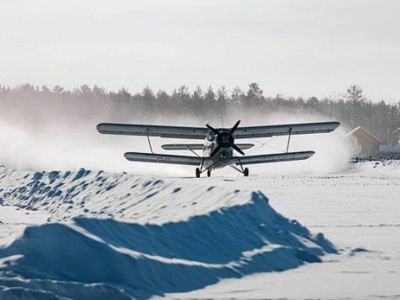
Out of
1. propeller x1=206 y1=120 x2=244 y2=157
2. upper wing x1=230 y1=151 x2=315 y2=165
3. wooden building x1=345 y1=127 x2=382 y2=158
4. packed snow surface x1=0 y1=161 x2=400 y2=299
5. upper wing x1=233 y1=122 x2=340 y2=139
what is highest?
upper wing x1=233 y1=122 x2=340 y2=139

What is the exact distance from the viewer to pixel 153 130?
4147 cm

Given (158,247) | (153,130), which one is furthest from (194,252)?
(153,130)

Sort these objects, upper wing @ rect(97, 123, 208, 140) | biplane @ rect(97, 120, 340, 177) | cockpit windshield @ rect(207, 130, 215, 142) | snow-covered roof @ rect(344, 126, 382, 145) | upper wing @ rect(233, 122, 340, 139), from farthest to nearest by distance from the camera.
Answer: snow-covered roof @ rect(344, 126, 382, 145) < upper wing @ rect(233, 122, 340, 139) < cockpit windshield @ rect(207, 130, 215, 142) < upper wing @ rect(97, 123, 208, 140) < biplane @ rect(97, 120, 340, 177)

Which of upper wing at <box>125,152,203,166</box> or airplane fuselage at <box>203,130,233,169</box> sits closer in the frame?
airplane fuselage at <box>203,130,233,169</box>

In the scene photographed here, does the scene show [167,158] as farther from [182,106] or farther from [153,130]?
[182,106]

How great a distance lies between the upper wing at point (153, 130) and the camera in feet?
133

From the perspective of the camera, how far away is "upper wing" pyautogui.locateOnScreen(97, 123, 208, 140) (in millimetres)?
40469

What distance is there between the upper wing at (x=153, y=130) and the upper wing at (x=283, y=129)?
212 centimetres

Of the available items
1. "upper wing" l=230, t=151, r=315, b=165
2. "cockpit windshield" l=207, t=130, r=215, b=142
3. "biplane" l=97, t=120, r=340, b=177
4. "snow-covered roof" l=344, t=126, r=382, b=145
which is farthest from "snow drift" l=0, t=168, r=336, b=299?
"snow-covered roof" l=344, t=126, r=382, b=145

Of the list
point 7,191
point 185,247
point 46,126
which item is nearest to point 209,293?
point 185,247

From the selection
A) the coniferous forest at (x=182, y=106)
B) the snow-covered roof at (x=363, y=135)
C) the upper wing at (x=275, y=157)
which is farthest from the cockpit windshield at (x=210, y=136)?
the coniferous forest at (x=182, y=106)

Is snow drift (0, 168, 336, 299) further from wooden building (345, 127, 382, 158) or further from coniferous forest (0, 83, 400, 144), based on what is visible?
coniferous forest (0, 83, 400, 144)

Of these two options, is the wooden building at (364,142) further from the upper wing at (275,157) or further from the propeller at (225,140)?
the propeller at (225,140)

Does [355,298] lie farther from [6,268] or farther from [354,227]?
[354,227]
